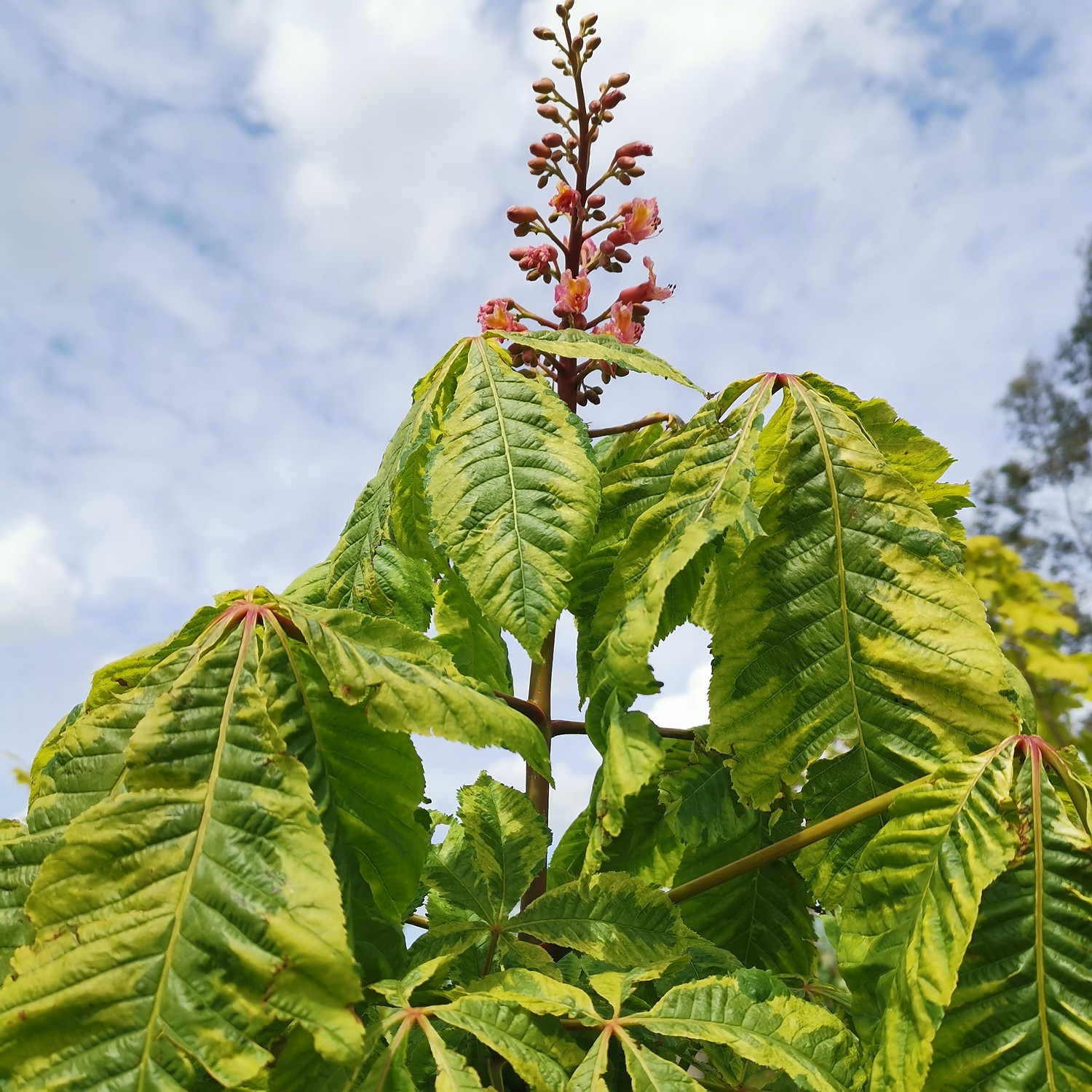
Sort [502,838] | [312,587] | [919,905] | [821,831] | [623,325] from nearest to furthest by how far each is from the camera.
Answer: [919,905] → [821,831] → [502,838] → [312,587] → [623,325]

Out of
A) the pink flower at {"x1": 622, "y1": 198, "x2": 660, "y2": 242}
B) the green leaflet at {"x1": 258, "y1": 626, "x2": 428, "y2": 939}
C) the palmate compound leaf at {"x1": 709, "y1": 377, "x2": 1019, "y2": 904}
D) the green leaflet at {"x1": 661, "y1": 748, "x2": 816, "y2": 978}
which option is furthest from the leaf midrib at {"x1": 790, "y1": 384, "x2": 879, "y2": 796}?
the pink flower at {"x1": 622, "y1": 198, "x2": 660, "y2": 242}

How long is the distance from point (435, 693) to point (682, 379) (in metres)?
0.43

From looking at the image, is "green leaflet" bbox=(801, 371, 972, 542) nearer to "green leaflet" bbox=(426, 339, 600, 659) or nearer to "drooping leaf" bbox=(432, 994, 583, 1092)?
"green leaflet" bbox=(426, 339, 600, 659)

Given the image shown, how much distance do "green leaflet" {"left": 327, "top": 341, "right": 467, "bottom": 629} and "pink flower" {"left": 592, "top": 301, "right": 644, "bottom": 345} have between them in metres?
0.34

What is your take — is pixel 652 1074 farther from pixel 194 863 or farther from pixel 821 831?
pixel 194 863

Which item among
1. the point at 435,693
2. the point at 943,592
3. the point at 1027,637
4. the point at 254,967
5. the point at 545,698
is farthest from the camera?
the point at 1027,637

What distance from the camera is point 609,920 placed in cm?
90

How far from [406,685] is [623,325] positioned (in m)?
0.76

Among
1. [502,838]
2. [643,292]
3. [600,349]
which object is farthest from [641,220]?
[502,838]

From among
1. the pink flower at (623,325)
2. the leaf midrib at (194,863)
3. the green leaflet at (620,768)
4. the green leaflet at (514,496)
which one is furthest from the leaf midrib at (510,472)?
the pink flower at (623,325)

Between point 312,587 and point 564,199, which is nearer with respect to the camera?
point 312,587

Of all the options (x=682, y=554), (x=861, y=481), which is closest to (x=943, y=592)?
(x=861, y=481)

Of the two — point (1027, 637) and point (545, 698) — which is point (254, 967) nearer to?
point (545, 698)

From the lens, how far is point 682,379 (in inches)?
39.7
